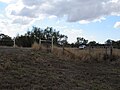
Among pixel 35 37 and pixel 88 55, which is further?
pixel 35 37

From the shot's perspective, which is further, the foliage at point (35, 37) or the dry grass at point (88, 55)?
the foliage at point (35, 37)

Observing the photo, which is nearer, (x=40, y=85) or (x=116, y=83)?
(x=40, y=85)

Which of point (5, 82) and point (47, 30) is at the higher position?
point (47, 30)

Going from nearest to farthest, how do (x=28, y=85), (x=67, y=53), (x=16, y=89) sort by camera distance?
(x=16, y=89), (x=28, y=85), (x=67, y=53)

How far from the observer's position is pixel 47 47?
3006 centimetres

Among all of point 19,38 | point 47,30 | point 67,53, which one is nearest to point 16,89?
point 67,53

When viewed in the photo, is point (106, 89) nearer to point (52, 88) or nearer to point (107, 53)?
point (52, 88)

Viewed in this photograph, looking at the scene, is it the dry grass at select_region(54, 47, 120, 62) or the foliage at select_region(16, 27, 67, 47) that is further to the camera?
the foliage at select_region(16, 27, 67, 47)

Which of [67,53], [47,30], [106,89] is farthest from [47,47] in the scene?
[47,30]

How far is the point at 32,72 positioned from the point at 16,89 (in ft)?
12.2

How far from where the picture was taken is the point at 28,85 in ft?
38.4

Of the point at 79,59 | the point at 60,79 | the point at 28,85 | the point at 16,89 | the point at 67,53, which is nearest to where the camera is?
the point at 16,89

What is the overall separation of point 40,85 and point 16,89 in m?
1.21

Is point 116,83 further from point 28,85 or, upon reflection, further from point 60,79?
point 28,85
